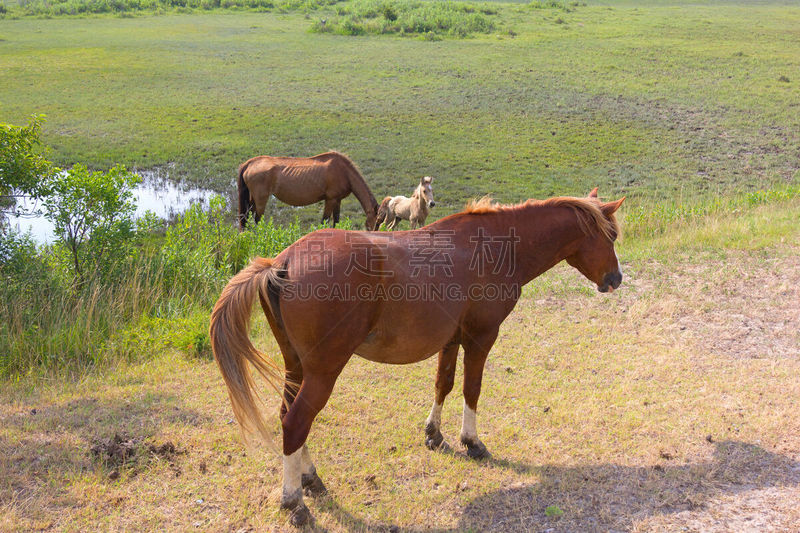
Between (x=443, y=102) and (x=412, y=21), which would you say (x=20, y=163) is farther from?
(x=412, y=21)

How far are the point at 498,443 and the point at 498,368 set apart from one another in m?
1.35

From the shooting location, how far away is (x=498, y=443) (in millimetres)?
5066

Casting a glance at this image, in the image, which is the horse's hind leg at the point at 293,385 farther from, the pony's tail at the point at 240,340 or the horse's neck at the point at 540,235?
the horse's neck at the point at 540,235

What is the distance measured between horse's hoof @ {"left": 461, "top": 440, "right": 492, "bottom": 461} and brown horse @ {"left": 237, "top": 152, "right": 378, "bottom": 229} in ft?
24.3

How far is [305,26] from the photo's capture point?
34125 mm

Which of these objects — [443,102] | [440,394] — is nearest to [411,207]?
[440,394]

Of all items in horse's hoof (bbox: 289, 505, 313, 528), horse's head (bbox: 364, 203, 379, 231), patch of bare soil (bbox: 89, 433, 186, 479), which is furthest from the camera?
horse's head (bbox: 364, 203, 379, 231)

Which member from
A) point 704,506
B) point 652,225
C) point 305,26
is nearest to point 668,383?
point 704,506

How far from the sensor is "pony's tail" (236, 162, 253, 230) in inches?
475

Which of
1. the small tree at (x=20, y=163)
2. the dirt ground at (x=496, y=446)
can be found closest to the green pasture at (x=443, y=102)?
the small tree at (x=20, y=163)

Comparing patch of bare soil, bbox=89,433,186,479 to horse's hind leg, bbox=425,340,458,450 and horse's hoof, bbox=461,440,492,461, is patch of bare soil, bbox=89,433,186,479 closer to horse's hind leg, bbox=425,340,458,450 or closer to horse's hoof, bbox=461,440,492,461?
horse's hind leg, bbox=425,340,458,450

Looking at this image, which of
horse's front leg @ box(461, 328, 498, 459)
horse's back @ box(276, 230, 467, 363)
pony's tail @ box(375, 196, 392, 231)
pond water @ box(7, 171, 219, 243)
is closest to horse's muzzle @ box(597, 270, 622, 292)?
horse's front leg @ box(461, 328, 498, 459)

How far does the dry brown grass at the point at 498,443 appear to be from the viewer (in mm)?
4172

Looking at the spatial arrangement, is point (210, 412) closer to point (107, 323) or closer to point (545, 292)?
point (107, 323)
